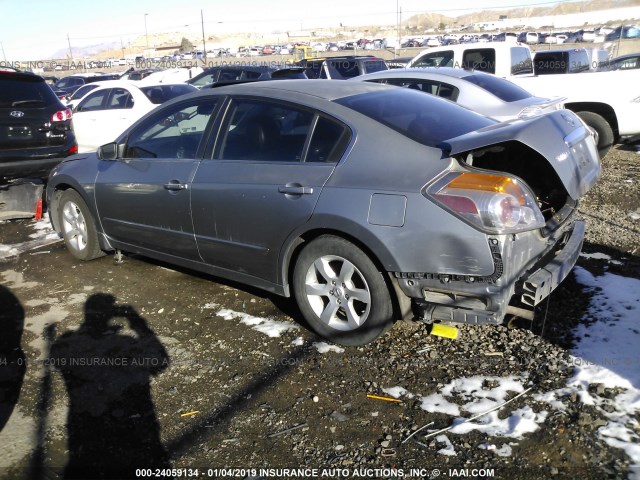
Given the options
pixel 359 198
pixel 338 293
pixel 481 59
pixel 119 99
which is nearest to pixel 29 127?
pixel 119 99

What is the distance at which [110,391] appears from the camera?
11.0ft

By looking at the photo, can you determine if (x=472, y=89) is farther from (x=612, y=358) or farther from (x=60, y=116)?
(x=60, y=116)

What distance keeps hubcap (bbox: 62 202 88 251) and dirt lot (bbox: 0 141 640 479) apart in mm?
800

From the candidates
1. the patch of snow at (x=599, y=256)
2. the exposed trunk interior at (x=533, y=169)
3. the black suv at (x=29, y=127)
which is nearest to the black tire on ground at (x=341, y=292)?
the exposed trunk interior at (x=533, y=169)

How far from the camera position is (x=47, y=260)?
5766 mm

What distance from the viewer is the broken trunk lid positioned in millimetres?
3189

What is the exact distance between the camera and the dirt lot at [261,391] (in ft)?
8.86

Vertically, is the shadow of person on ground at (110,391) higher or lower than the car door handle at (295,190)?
lower

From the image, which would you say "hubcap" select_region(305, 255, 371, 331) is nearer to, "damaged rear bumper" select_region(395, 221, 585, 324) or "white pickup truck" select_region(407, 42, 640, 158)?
"damaged rear bumper" select_region(395, 221, 585, 324)

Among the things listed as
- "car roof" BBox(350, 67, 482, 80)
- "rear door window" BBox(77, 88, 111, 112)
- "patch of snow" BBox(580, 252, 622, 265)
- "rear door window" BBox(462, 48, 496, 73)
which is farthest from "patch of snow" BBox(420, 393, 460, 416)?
"rear door window" BBox(77, 88, 111, 112)

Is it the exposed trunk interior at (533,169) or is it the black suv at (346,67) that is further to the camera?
the black suv at (346,67)

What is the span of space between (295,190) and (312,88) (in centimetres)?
89

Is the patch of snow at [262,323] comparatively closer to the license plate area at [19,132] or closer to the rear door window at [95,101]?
the license plate area at [19,132]

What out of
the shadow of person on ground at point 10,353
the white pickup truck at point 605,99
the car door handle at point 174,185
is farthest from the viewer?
the white pickup truck at point 605,99
